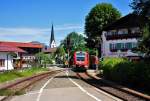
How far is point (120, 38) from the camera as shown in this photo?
299ft

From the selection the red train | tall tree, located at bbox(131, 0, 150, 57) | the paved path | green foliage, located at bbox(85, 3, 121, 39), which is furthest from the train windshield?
the paved path

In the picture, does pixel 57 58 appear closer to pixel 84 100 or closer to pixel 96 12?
pixel 96 12

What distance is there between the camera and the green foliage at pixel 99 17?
10269cm

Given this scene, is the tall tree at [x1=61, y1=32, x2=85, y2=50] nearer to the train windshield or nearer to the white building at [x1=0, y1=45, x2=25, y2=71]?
the white building at [x1=0, y1=45, x2=25, y2=71]

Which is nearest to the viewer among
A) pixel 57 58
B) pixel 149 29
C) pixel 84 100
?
pixel 84 100

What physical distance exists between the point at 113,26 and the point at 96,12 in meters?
12.1

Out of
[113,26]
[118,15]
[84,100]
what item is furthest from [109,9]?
[84,100]

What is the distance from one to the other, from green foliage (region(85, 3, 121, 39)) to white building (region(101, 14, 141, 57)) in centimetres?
666

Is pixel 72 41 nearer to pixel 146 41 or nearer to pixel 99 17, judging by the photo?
pixel 99 17

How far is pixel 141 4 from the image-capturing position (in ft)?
117

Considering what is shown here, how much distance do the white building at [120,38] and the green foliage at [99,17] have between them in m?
6.66

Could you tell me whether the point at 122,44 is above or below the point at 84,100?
above

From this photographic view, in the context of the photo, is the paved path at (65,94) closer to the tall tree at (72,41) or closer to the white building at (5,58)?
the white building at (5,58)

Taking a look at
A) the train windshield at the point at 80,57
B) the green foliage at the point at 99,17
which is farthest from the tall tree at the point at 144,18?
the green foliage at the point at 99,17
